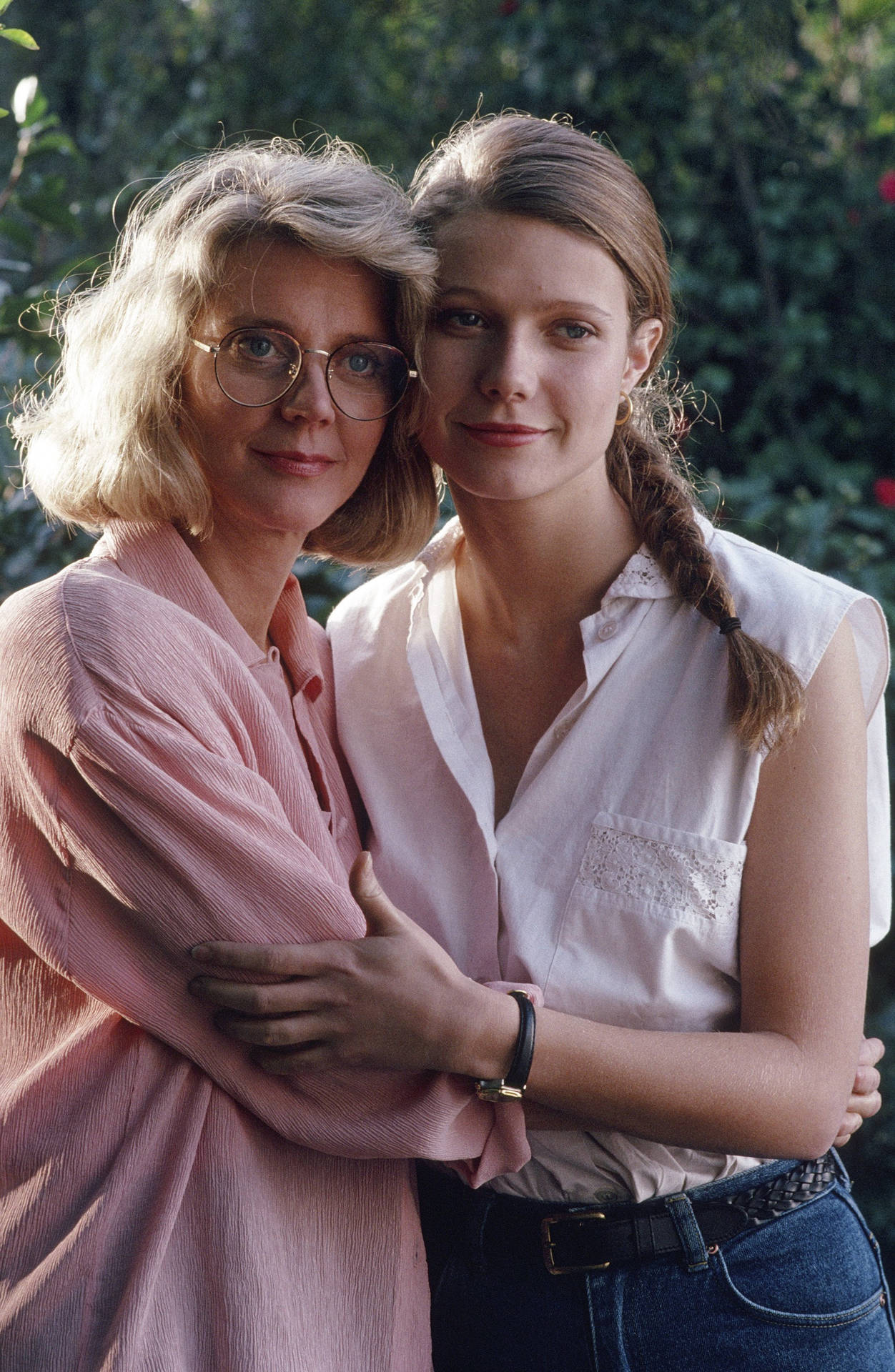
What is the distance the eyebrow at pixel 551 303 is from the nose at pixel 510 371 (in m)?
0.05

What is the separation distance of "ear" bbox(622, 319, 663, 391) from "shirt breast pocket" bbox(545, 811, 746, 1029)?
0.67 metres

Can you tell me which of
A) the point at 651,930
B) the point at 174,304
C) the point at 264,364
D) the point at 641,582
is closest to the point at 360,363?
the point at 264,364

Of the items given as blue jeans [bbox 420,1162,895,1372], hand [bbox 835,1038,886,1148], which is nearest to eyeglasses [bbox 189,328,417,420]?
blue jeans [bbox 420,1162,895,1372]

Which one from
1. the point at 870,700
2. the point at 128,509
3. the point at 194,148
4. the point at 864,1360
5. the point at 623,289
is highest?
the point at 194,148

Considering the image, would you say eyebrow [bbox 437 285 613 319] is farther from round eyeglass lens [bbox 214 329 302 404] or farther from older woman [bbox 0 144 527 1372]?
round eyeglass lens [bbox 214 329 302 404]

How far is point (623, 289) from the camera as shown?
177cm

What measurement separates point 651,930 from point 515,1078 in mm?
271

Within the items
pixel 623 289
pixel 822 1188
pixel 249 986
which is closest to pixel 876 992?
pixel 822 1188

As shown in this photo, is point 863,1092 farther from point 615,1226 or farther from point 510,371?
point 510,371

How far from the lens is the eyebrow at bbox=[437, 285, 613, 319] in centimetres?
170

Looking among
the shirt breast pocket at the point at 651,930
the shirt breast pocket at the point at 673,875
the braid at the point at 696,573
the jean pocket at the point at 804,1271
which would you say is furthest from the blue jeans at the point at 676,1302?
the braid at the point at 696,573

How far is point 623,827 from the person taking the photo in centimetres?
164

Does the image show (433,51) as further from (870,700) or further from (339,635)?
(870,700)

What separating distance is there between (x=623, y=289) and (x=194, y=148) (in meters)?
3.42
